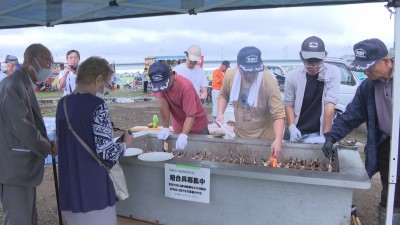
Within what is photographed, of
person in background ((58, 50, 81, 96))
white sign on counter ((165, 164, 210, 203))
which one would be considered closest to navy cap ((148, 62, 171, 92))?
white sign on counter ((165, 164, 210, 203))

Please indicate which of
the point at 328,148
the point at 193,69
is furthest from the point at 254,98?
the point at 193,69

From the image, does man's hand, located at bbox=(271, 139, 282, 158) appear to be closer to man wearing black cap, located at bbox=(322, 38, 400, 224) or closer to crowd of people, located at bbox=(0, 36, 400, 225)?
crowd of people, located at bbox=(0, 36, 400, 225)

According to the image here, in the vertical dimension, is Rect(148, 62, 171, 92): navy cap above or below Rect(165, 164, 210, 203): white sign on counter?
above

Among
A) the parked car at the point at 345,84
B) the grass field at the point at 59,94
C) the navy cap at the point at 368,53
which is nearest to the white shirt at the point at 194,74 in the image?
the navy cap at the point at 368,53

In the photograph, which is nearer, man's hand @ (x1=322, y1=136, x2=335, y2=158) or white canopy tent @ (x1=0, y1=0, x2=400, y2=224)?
man's hand @ (x1=322, y1=136, x2=335, y2=158)

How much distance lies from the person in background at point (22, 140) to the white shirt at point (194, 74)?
217cm

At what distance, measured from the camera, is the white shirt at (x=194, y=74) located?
4.39 m

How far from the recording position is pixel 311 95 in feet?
8.96

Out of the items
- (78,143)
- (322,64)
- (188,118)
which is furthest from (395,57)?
(78,143)

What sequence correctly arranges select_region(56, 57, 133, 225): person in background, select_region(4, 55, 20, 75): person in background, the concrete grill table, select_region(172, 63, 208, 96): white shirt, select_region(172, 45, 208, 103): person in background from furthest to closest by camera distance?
1. select_region(4, 55, 20, 75): person in background
2. select_region(172, 63, 208, 96): white shirt
3. select_region(172, 45, 208, 103): person in background
4. the concrete grill table
5. select_region(56, 57, 133, 225): person in background

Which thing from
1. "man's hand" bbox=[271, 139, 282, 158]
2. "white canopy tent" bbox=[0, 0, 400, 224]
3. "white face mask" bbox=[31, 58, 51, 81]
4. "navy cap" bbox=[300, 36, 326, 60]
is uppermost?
"white canopy tent" bbox=[0, 0, 400, 224]

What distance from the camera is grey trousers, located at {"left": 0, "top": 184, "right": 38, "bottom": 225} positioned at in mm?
2285

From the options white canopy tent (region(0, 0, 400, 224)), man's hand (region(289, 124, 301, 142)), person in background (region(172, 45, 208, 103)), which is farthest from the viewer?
person in background (region(172, 45, 208, 103))

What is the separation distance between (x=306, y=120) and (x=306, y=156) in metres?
0.40
